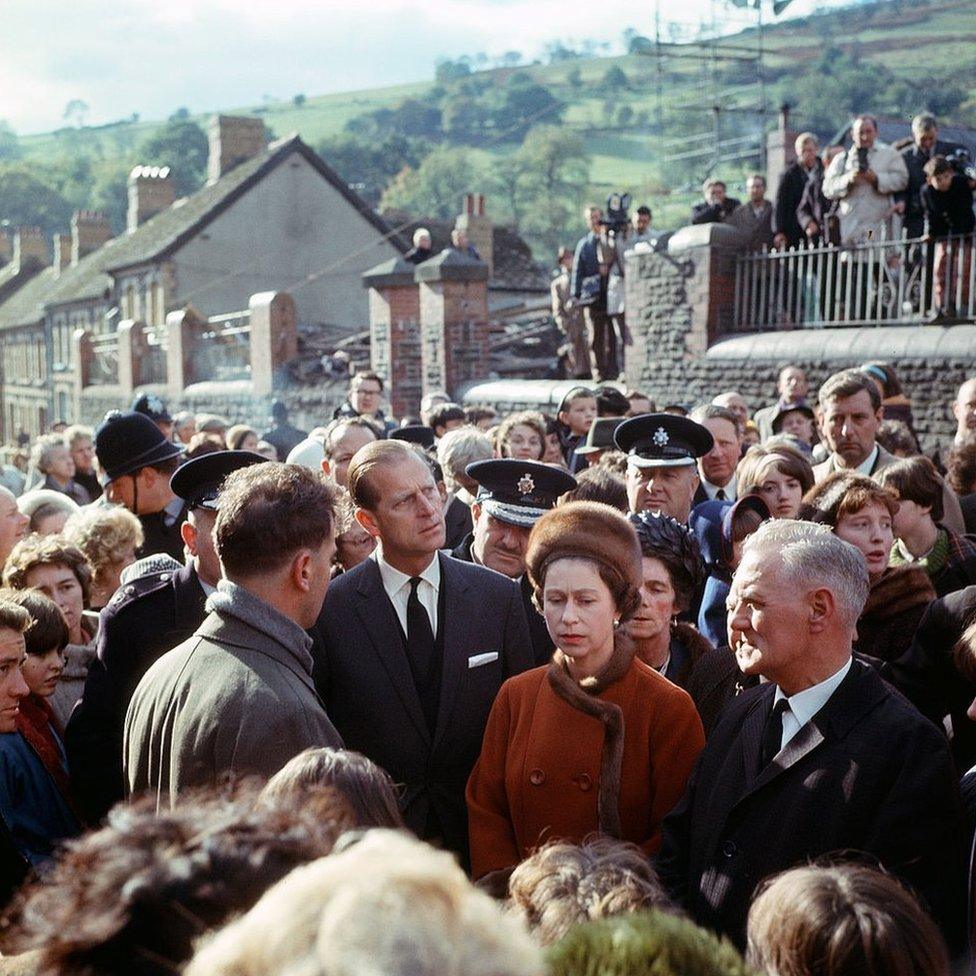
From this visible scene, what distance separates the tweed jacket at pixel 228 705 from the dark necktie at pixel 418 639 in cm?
93

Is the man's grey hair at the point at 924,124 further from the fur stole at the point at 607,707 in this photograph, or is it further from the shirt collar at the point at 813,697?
the shirt collar at the point at 813,697

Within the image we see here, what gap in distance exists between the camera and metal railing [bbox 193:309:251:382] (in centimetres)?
2655

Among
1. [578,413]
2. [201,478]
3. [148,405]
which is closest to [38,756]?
[201,478]

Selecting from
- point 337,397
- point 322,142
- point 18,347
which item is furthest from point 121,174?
point 337,397

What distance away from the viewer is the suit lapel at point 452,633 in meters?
4.11

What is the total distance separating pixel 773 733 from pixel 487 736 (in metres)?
0.96

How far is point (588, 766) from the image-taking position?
3672 mm

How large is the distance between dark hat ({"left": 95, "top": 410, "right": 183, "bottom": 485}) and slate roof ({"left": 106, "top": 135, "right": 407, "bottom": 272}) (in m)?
32.0

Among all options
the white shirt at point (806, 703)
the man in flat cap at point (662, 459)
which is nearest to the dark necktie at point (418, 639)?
the white shirt at point (806, 703)

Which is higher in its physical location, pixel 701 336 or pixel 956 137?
pixel 956 137

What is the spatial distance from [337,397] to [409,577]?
55.0 feet

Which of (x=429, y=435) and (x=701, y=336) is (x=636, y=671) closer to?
(x=429, y=435)

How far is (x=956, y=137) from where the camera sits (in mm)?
34156

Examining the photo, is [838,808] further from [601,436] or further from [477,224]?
[477,224]
